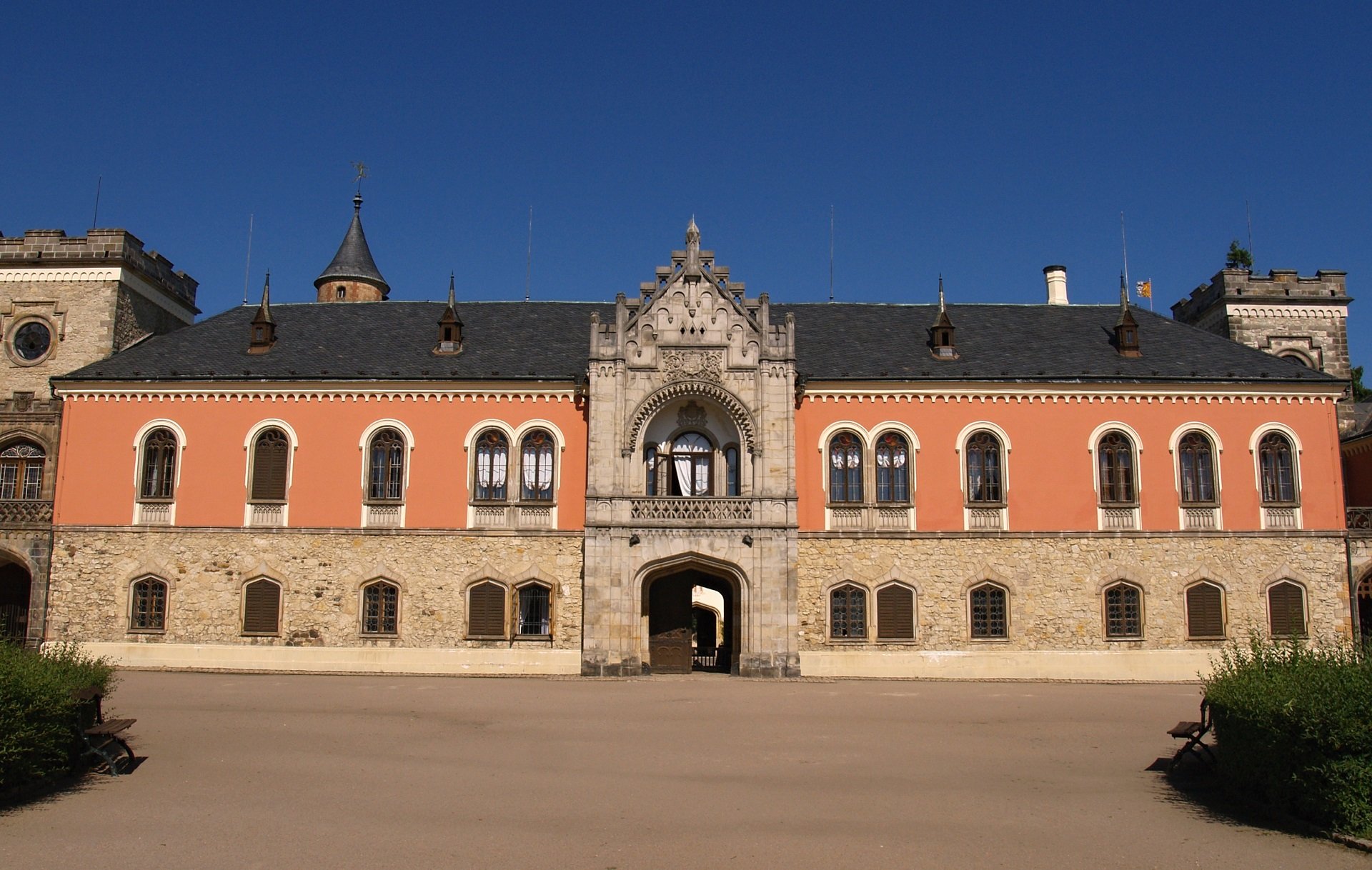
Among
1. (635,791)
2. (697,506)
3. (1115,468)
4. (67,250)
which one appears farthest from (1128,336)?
(67,250)

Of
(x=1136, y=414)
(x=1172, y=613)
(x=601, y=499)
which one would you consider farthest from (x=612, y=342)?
(x=1172, y=613)

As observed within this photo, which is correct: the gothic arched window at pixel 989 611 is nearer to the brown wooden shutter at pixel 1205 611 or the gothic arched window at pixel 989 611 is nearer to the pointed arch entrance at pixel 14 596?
the brown wooden shutter at pixel 1205 611

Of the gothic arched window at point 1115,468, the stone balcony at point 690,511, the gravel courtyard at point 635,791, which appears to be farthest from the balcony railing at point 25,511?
the gothic arched window at point 1115,468

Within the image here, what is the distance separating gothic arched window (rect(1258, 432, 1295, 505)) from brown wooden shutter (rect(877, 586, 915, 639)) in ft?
38.3

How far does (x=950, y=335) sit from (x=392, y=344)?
18789mm

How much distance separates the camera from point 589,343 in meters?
36.1

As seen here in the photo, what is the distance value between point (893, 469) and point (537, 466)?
1119 centimetres

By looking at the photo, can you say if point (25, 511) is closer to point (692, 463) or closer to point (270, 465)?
point (270, 465)

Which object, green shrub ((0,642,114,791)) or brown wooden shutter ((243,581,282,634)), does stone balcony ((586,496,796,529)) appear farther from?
green shrub ((0,642,114,791))

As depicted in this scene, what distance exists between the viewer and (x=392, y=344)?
1431 inches

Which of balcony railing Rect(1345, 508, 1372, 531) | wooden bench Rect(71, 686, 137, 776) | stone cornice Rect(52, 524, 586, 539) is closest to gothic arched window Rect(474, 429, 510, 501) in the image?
stone cornice Rect(52, 524, 586, 539)

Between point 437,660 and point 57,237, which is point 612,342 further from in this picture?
point 57,237

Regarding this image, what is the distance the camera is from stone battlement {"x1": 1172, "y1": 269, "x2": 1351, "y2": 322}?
143 feet

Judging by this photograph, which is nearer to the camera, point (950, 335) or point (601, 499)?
point (601, 499)
